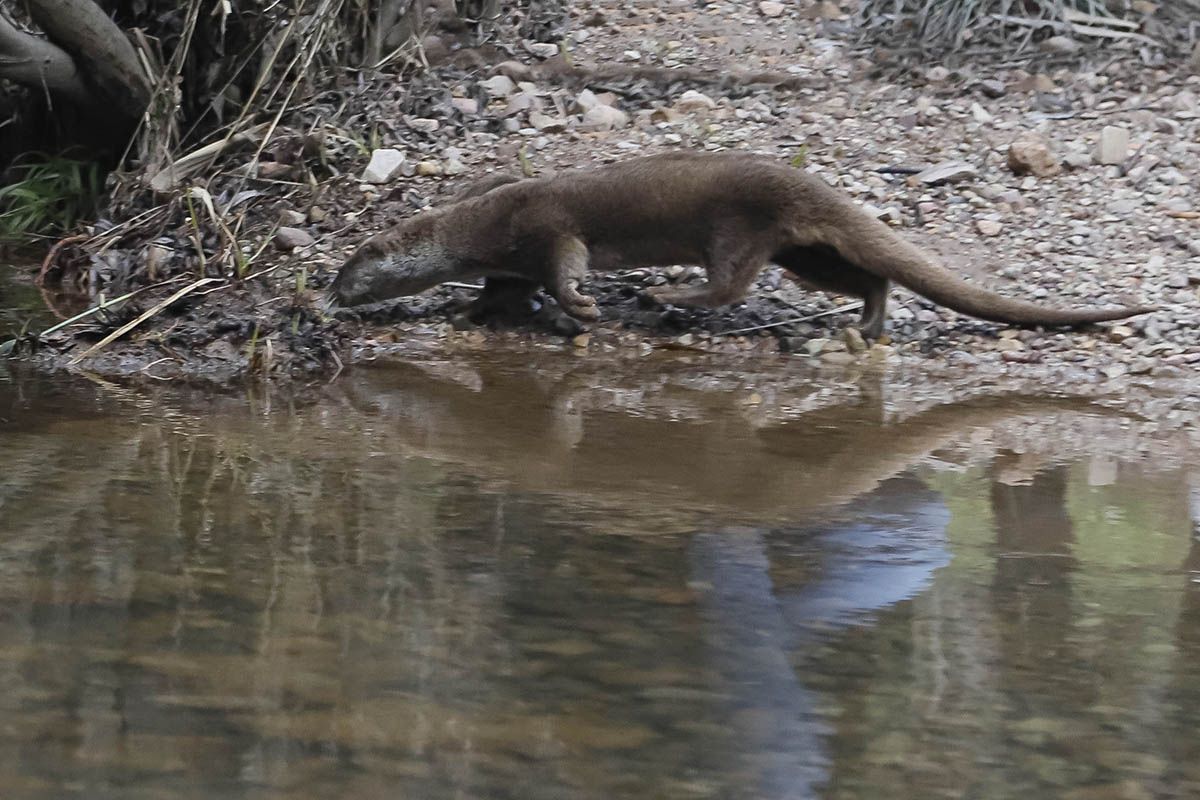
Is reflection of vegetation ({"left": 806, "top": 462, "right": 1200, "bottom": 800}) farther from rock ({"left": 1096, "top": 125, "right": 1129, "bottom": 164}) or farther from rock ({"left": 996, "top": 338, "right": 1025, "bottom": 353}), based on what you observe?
rock ({"left": 1096, "top": 125, "right": 1129, "bottom": 164})

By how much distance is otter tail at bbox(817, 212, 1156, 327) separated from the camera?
14.7ft

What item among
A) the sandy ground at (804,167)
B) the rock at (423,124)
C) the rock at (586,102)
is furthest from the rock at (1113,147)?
the rock at (423,124)

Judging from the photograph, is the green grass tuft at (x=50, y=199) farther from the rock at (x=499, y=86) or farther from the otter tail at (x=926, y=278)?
the otter tail at (x=926, y=278)

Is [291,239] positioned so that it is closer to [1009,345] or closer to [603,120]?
[603,120]

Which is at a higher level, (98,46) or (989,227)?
(98,46)

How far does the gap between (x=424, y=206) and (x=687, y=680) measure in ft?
12.3

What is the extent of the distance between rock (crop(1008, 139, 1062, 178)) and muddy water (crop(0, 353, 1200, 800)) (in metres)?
1.89

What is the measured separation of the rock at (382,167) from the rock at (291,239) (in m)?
0.41

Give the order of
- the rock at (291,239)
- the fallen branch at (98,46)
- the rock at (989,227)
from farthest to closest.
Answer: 1. the fallen branch at (98,46)
2. the rock at (291,239)
3. the rock at (989,227)

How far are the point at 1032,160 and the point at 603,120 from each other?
5.30 ft

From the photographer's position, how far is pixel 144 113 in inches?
234

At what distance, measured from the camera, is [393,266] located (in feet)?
16.1

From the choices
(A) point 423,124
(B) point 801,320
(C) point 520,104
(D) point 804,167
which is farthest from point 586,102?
(B) point 801,320

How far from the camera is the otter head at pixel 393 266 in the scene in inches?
193
